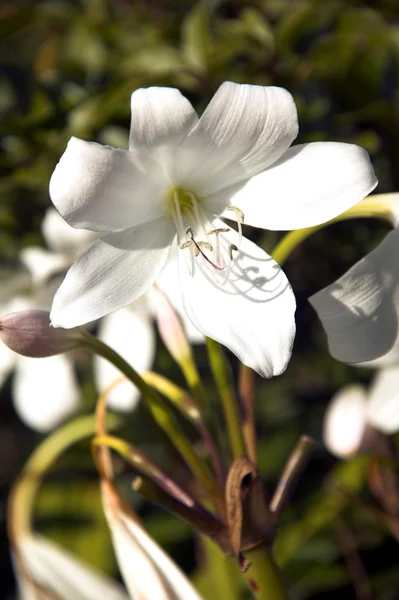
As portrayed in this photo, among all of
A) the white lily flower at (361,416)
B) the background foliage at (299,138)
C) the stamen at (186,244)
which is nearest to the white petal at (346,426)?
the white lily flower at (361,416)

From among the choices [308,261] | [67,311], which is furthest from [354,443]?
[67,311]

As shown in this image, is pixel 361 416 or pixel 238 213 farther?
pixel 361 416

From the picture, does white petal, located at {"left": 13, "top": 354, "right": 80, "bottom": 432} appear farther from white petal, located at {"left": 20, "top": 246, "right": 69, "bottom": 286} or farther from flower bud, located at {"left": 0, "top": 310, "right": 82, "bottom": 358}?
flower bud, located at {"left": 0, "top": 310, "right": 82, "bottom": 358}

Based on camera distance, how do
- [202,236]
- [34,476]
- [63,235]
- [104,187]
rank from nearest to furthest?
[104,187] → [202,236] → [34,476] → [63,235]

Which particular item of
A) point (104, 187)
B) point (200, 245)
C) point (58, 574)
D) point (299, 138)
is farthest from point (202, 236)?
point (58, 574)

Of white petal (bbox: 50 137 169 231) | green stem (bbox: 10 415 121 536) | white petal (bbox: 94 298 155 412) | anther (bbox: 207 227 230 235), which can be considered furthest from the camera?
white petal (bbox: 94 298 155 412)

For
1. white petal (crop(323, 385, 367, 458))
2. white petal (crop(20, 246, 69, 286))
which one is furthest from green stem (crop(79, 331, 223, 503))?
white petal (crop(20, 246, 69, 286))

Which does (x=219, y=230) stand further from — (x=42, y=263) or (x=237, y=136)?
(x=42, y=263)

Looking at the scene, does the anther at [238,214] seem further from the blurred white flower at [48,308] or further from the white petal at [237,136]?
the blurred white flower at [48,308]
